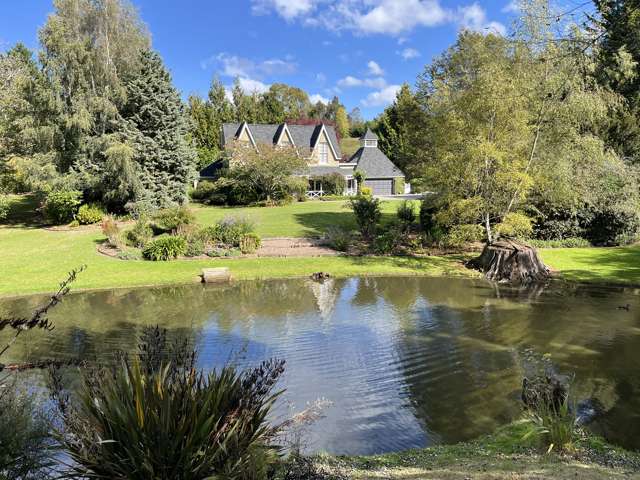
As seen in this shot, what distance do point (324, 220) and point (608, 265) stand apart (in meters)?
16.3

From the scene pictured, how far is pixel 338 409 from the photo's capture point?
7.74 metres

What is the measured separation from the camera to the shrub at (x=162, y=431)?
12.2 ft

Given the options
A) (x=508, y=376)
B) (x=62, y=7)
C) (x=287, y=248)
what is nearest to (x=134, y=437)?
(x=508, y=376)

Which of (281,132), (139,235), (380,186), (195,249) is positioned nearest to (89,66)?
(139,235)

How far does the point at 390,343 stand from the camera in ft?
36.0

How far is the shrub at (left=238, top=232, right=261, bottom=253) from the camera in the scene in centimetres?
2158

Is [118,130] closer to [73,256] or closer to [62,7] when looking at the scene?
[62,7]

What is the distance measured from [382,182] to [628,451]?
4580 cm

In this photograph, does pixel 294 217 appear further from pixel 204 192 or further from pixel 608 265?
pixel 608 265

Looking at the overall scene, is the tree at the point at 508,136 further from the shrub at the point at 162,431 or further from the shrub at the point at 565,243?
the shrub at the point at 162,431

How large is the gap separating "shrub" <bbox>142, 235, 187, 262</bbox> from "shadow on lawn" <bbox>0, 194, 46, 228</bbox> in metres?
14.8

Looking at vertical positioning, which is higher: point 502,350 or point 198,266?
point 198,266

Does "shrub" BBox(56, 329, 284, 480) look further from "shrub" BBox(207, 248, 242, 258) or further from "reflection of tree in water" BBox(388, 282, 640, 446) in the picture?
"shrub" BBox(207, 248, 242, 258)

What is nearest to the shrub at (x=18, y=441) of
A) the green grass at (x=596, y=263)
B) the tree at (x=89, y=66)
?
the green grass at (x=596, y=263)
